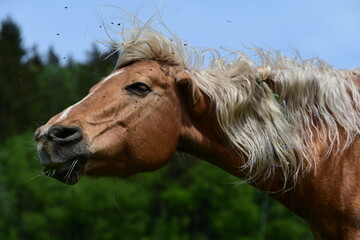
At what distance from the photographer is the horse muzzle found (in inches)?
202

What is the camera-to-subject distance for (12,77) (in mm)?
67500

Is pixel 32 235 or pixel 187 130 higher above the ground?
pixel 187 130

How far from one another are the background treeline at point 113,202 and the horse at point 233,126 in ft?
139

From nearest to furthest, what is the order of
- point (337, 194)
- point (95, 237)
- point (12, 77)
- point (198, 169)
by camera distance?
point (337, 194) < point (95, 237) < point (198, 169) < point (12, 77)

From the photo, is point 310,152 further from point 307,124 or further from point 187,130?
point 187,130

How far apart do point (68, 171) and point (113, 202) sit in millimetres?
44336

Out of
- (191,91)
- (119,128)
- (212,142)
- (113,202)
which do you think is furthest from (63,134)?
(113,202)

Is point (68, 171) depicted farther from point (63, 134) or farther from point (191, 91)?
point (191, 91)

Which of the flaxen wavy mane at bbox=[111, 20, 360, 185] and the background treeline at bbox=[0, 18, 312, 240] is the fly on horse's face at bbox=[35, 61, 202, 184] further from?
the background treeline at bbox=[0, 18, 312, 240]

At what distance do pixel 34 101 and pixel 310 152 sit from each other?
212 ft

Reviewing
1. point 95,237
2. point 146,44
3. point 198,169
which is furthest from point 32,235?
point 146,44

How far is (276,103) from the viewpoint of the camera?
5.64m

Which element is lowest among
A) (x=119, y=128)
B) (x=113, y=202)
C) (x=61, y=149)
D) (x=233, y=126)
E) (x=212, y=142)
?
(x=113, y=202)

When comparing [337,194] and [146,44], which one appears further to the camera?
[146,44]
